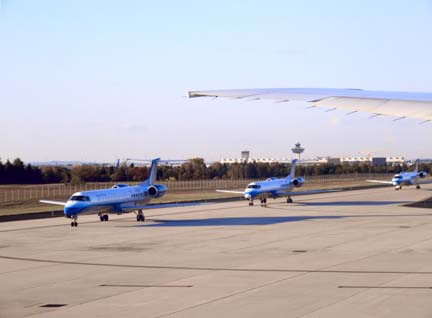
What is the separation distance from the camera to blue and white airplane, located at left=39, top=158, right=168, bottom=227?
4312 cm

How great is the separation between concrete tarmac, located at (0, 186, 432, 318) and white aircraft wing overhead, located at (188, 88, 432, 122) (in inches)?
190

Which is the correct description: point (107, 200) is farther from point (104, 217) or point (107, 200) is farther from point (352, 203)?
point (352, 203)

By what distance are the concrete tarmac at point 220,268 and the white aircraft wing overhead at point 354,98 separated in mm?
4833

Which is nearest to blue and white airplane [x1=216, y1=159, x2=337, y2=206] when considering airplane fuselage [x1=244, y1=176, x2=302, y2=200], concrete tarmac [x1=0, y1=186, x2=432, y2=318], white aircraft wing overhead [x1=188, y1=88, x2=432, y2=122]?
airplane fuselage [x1=244, y1=176, x2=302, y2=200]

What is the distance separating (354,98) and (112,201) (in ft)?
113

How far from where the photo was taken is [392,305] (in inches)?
656

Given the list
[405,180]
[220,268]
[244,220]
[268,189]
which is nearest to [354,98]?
[220,268]

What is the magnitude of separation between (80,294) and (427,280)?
9.01 metres

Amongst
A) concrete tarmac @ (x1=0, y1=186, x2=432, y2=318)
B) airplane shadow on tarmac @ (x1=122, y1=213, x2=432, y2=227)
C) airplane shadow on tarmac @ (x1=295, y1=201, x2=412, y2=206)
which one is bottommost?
concrete tarmac @ (x1=0, y1=186, x2=432, y2=318)

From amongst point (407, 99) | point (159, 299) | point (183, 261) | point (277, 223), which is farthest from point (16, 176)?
point (407, 99)

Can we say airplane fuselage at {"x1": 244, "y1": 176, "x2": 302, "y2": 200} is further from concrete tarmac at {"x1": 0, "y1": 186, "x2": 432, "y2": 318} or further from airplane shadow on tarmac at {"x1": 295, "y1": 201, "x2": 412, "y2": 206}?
concrete tarmac at {"x1": 0, "y1": 186, "x2": 432, "y2": 318}

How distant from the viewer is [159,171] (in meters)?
127

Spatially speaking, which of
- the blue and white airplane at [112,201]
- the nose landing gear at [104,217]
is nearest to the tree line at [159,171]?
the blue and white airplane at [112,201]

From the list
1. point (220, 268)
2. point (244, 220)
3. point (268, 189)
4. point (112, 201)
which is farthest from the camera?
point (268, 189)
